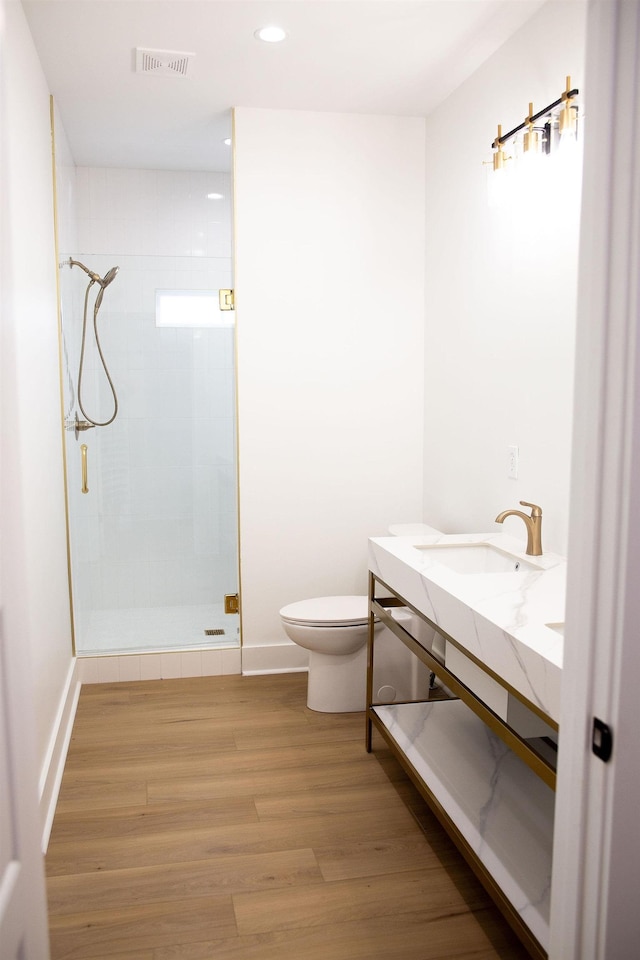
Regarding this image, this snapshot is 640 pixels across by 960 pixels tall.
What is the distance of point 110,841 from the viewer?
7.59ft

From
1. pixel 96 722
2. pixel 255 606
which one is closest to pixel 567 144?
pixel 255 606

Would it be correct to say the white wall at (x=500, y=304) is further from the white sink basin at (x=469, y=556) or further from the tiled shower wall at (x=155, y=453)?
the tiled shower wall at (x=155, y=453)

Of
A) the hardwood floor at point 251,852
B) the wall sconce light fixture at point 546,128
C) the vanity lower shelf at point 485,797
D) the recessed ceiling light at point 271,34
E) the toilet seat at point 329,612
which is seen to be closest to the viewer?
the vanity lower shelf at point 485,797

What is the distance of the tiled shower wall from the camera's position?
12.3 ft

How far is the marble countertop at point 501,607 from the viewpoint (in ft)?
5.10

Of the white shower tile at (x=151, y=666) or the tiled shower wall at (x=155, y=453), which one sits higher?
the tiled shower wall at (x=155, y=453)

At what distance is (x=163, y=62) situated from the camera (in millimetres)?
2971

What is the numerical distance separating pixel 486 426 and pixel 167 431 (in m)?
1.63

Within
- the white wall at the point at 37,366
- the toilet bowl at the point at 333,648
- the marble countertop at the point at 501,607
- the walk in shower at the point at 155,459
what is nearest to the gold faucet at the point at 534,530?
the marble countertop at the point at 501,607

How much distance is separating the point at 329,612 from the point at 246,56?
2.23 metres

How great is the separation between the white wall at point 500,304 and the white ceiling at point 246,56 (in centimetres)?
18

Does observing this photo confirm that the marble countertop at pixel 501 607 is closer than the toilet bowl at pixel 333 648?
Yes

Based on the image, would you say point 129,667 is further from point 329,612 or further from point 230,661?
point 329,612

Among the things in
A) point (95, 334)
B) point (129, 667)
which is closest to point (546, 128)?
point (95, 334)
